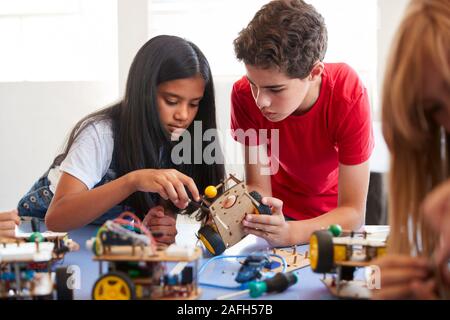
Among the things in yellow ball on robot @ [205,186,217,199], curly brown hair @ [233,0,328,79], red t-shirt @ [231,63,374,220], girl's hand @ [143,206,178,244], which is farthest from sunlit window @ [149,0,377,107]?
yellow ball on robot @ [205,186,217,199]

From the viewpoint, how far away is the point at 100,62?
3061mm

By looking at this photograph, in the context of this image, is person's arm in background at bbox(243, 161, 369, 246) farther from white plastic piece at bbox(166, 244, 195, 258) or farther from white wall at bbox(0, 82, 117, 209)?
white wall at bbox(0, 82, 117, 209)

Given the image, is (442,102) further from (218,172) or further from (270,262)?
(218,172)

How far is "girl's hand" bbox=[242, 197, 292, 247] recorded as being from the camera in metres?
1.12

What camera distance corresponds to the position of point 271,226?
3.75 feet

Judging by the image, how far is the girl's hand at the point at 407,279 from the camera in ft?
2.24

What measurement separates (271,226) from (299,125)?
439mm

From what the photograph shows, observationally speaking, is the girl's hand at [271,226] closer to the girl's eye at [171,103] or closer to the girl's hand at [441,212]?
the girl's eye at [171,103]

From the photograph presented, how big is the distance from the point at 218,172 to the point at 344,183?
369mm

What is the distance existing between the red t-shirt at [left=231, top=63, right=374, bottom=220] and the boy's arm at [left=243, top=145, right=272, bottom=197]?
0.10 ft

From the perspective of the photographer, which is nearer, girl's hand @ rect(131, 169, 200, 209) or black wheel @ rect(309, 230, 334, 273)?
black wheel @ rect(309, 230, 334, 273)

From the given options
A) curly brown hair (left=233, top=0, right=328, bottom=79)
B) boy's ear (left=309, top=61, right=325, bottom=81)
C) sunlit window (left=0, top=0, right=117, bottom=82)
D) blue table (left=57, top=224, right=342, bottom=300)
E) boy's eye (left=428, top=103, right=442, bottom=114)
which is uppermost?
sunlit window (left=0, top=0, right=117, bottom=82)

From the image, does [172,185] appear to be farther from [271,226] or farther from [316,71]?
[316,71]

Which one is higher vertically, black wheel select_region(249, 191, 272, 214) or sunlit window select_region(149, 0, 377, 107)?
sunlit window select_region(149, 0, 377, 107)
